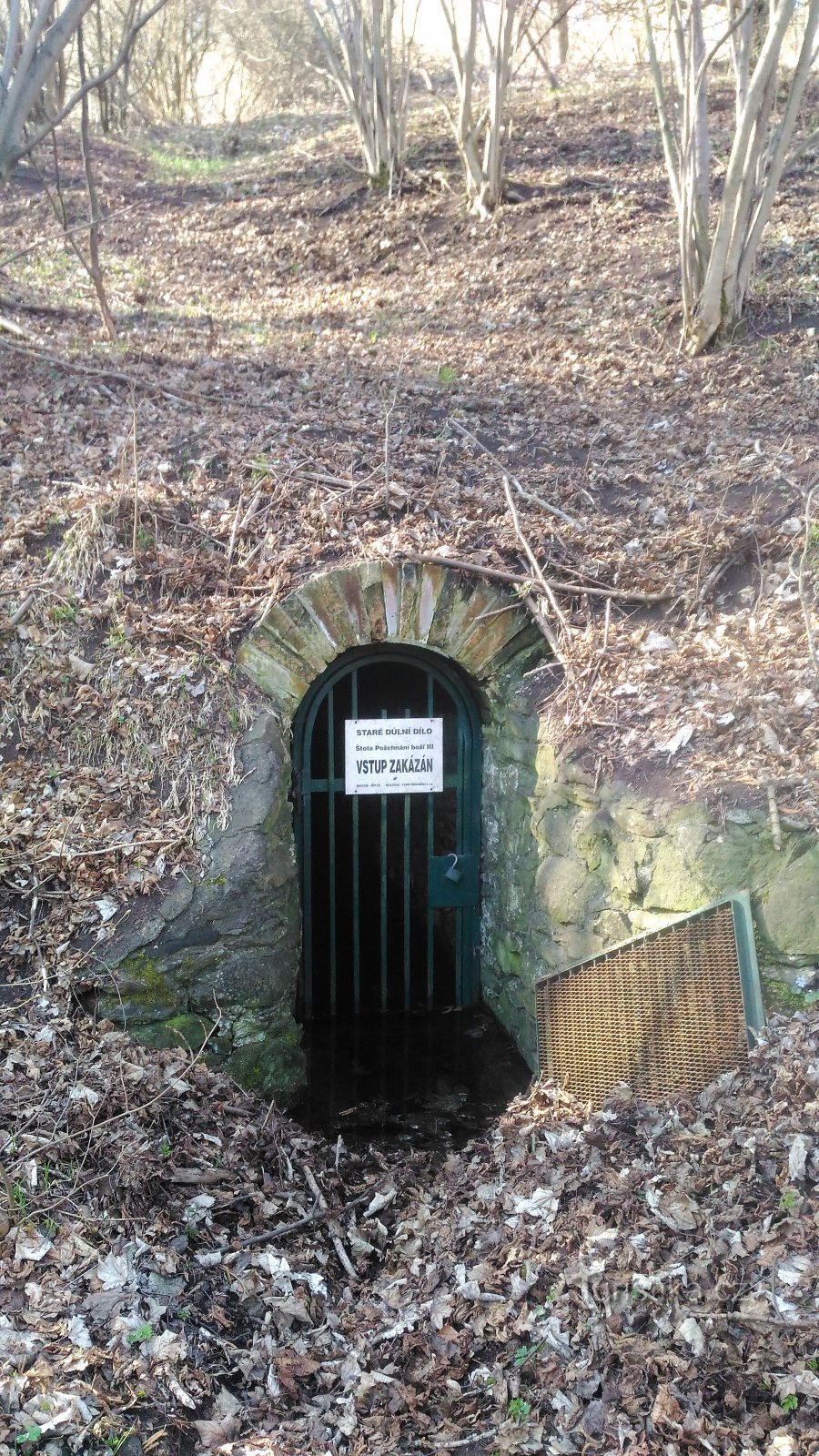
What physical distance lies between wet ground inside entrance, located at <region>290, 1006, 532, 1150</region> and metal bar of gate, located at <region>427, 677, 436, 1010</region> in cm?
15

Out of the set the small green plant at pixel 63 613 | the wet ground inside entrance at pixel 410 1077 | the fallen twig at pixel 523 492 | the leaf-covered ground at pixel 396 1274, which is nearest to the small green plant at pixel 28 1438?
the leaf-covered ground at pixel 396 1274

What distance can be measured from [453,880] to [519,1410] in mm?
3025

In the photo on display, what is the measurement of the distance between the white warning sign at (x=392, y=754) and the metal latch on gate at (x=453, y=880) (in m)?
0.44

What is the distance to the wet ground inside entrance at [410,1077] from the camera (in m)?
4.59

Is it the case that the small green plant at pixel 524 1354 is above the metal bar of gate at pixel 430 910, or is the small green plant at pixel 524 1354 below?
below

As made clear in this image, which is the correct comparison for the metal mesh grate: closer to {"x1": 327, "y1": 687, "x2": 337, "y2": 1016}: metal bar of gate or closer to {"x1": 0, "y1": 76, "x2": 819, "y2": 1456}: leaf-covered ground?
{"x1": 0, "y1": 76, "x2": 819, "y2": 1456}: leaf-covered ground

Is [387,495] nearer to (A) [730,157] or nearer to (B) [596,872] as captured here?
(B) [596,872]

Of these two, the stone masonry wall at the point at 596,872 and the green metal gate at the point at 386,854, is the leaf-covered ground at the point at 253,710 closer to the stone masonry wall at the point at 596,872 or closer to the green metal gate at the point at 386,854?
the stone masonry wall at the point at 596,872

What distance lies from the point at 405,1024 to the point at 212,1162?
7.05 feet

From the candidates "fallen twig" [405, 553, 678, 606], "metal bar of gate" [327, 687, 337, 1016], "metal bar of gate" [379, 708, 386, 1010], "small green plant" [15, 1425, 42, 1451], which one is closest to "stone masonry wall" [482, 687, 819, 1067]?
"metal bar of gate" [379, 708, 386, 1010]

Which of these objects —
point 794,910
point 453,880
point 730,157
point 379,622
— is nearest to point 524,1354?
point 794,910

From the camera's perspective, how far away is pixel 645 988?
404 centimetres

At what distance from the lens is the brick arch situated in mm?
4910

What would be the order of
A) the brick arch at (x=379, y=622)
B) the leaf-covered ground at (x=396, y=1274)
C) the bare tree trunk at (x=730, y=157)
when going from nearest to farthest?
1. the leaf-covered ground at (x=396, y=1274)
2. the brick arch at (x=379, y=622)
3. the bare tree trunk at (x=730, y=157)
